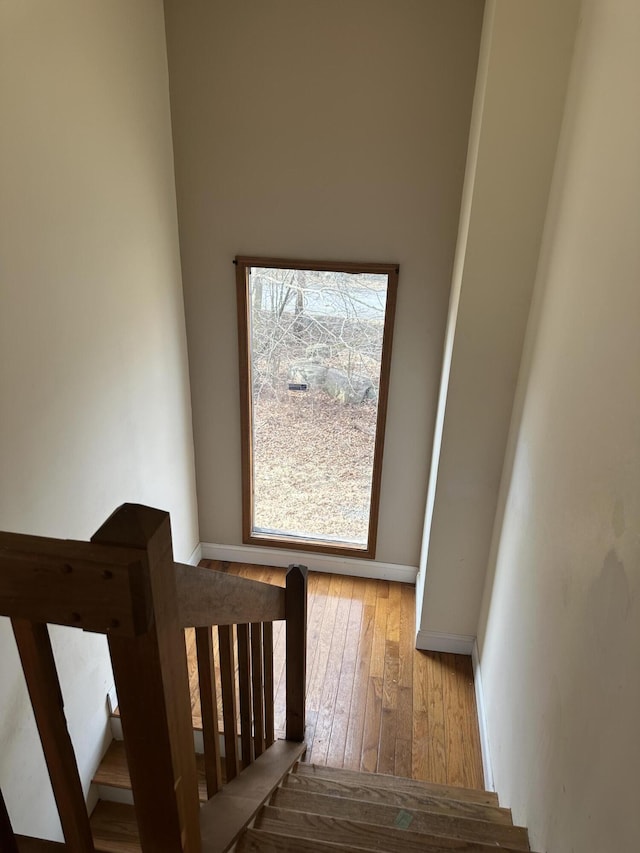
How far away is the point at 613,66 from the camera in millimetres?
1582

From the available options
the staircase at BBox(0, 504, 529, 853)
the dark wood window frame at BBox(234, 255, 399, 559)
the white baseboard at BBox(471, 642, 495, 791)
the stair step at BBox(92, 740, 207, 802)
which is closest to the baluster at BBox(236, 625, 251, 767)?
the staircase at BBox(0, 504, 529, 853)

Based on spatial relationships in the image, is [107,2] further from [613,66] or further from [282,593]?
[282,593]

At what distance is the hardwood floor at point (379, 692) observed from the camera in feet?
8.61

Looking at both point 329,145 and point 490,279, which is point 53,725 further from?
point 329,145

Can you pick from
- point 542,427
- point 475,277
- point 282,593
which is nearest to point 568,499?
point 542,427

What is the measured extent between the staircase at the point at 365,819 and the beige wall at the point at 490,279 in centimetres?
102

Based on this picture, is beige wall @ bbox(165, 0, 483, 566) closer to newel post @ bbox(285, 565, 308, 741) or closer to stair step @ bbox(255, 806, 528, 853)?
newel post @ bbox(285, 565, 308, 741)

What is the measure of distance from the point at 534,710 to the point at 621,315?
3.87 ft

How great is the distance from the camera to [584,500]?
1455 millimetres

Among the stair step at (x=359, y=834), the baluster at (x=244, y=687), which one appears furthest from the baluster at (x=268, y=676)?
the stair step at (x=359, y=834)

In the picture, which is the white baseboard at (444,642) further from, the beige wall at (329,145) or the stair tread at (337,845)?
the stair tread at (337,845)

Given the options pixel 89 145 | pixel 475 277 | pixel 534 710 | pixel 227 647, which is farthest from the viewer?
pixel 475 277

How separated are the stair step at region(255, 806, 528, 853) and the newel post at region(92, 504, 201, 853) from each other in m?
0.69

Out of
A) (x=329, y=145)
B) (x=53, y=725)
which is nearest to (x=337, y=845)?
(x=53, y=725)
